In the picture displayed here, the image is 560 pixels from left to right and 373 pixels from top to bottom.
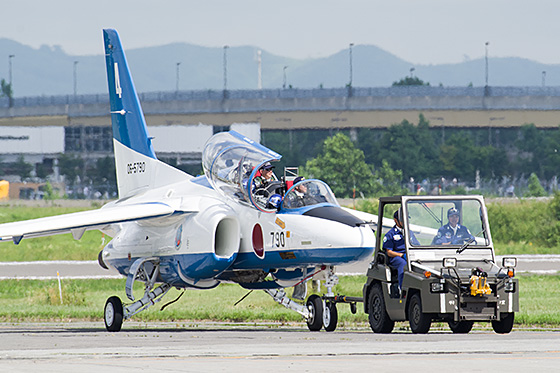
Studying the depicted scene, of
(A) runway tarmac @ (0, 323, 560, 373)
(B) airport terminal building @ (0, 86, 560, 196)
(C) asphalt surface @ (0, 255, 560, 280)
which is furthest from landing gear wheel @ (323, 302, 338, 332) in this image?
(B) airport terminal building @ (0, 86, 560, 196)

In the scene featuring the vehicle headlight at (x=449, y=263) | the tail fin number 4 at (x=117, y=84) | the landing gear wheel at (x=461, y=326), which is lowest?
the landing gear wheel at (x=461, y=326)

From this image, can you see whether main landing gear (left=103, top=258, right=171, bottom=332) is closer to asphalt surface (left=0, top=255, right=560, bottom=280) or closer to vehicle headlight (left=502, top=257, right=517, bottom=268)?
vehicle headlight (left=502, top=257, right=517, bottom=268)

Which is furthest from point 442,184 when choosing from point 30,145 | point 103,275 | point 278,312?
point 278,312

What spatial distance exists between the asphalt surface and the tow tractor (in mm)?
18734

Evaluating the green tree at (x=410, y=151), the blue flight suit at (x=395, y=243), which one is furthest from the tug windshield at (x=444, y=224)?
the green tree at (x=410, y=151)

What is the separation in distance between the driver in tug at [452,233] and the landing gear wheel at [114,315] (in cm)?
742

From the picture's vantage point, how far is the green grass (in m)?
22.3

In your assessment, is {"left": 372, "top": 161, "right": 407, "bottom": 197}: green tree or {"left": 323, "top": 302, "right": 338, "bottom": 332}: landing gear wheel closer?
{"left": 323, "top": 302, "right": 338, "bottom": 332}: landing gear wheel

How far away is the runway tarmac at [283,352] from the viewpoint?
34.5 ft

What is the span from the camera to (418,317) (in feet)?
49.4

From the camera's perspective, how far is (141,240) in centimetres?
2120

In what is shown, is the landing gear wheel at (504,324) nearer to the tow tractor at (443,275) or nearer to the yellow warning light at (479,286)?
the tow tractor at (443,275)

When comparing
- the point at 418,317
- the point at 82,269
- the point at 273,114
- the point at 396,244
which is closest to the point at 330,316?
the point at 396,244

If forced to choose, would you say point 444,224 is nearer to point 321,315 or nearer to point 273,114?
point 321,315
